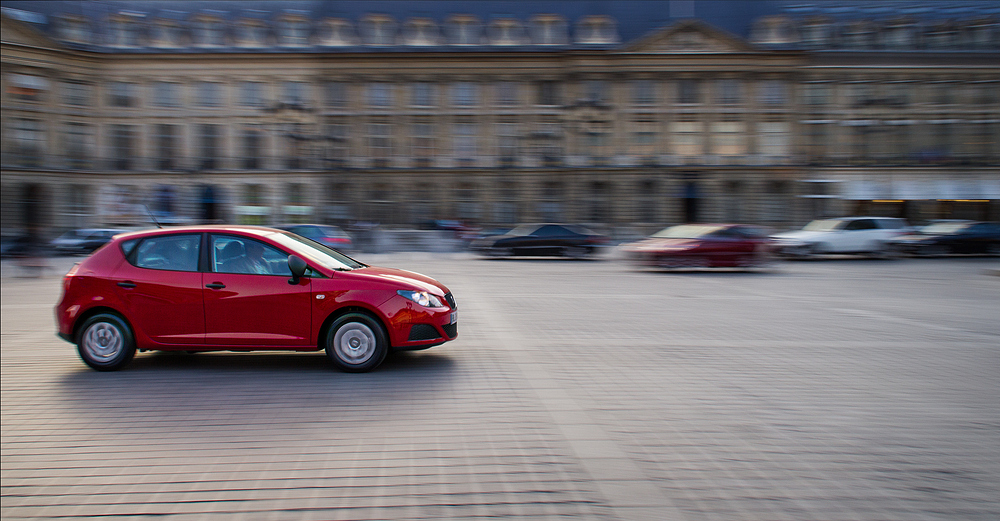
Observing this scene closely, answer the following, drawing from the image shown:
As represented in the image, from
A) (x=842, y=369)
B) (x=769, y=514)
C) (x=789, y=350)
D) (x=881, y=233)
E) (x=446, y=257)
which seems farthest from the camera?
(x=446, y=257)

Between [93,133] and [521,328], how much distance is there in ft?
155

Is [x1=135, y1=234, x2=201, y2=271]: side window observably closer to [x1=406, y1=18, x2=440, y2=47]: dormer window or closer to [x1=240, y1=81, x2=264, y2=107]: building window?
[x1=406, y1=18, x2=440, y2=47]: dormer window

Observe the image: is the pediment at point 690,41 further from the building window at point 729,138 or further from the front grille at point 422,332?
the front grille at point 422,332

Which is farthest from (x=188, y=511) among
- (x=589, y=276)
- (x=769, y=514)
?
(x=589, y=276)

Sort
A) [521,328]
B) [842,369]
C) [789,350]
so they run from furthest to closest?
[521,328]
[789,350]
[842,369]

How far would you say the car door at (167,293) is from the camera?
6918mm

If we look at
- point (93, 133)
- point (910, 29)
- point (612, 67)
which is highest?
point (612, 67)

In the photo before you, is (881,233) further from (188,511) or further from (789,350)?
(188,511)

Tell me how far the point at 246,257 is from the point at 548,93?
50.3 m

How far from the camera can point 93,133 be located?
4775cm

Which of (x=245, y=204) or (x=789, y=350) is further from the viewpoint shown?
(x=245, y=204)

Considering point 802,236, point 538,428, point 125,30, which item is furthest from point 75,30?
point 538,428

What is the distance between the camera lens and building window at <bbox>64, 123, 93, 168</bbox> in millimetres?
45219

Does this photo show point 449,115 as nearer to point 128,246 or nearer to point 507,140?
point 507,140
